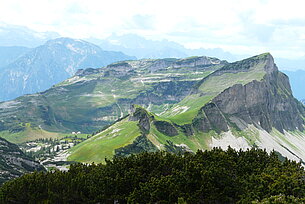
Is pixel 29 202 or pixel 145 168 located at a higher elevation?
pixel 145 168

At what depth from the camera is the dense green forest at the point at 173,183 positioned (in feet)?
226

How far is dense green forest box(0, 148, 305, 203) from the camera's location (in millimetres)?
68750

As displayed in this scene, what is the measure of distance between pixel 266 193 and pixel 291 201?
40.4 feet

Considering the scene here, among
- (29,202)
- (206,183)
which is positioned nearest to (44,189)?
(29,202)

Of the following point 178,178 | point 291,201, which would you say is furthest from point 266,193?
point 178,178

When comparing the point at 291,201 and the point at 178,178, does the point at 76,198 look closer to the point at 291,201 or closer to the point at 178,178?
the point at 178,178

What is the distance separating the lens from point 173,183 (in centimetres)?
7175

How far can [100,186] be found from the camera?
8175 cm

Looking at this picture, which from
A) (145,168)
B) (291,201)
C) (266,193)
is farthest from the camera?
(145,168)

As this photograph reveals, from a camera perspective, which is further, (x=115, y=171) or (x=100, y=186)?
(x=115, y=171)

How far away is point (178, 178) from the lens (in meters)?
75.6

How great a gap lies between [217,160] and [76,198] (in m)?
44.5

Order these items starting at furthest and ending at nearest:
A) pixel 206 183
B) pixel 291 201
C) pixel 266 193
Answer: pixel 206 183 < pixel 266 193 < pixel 291 201

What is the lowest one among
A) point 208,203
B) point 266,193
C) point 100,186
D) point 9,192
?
point 9,192
